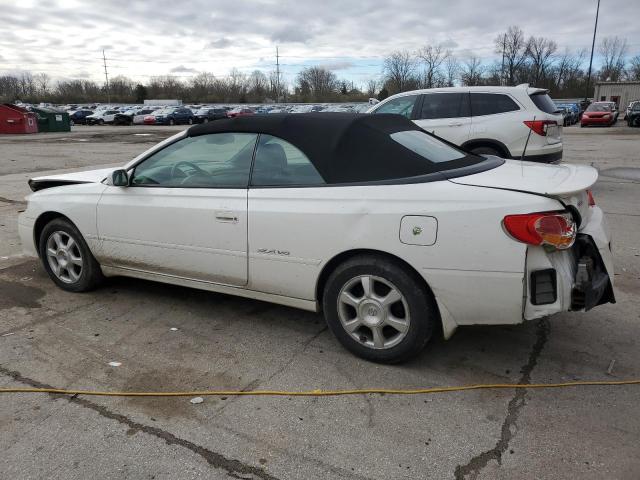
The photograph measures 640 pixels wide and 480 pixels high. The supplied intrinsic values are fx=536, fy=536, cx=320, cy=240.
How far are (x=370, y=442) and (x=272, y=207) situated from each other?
1.62 m

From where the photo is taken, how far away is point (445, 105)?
9336mm

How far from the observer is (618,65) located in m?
88.8

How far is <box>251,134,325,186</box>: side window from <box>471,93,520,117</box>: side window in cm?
626

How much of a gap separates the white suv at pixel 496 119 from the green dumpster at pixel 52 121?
32421 millimetres

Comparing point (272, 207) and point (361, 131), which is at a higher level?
point (361, 131)

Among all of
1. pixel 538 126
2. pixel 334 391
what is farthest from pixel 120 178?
pixel 538 126

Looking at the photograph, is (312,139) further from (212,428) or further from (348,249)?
(212,428)

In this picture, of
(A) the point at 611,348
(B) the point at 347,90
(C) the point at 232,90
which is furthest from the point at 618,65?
(A) the point at 611,348

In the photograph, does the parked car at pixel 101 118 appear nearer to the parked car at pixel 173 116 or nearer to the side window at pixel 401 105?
the parked car at pixel 173 116

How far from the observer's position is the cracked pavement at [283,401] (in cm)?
252

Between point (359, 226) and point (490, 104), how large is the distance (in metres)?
6.69

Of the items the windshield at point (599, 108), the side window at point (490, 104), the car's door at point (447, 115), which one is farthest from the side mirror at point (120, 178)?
the windshield at point (599, 108)

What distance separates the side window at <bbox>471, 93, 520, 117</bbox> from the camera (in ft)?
29.1

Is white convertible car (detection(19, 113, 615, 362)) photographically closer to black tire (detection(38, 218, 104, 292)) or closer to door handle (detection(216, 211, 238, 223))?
door handle (detection(216, 211, 238, 223))
